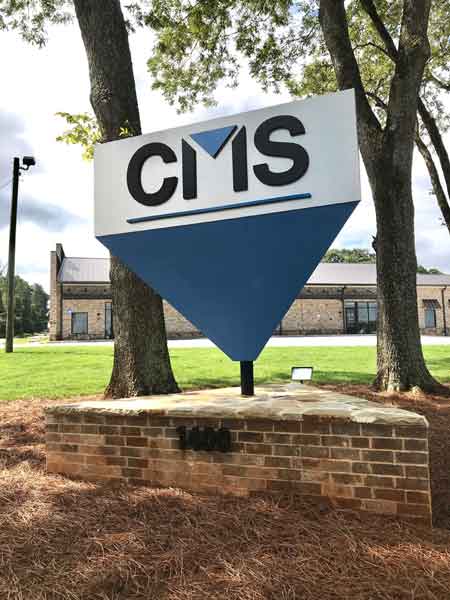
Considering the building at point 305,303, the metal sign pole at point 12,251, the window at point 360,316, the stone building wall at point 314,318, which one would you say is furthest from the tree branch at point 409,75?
the window at point 360,316

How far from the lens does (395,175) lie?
24.8 ft

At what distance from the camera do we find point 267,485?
9.80ft

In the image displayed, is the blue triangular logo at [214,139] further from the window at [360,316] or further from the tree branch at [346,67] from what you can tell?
the window at [360,316]

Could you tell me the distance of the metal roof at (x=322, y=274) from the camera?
32.8 m

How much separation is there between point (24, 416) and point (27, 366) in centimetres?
674

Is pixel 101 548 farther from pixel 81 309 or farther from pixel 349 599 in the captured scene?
pixel 81 309

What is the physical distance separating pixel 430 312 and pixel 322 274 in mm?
10246

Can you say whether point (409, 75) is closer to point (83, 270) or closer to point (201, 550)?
point (201, 550)

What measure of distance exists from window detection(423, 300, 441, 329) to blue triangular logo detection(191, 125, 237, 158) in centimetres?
3870

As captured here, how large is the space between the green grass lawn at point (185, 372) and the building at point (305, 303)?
1705cm

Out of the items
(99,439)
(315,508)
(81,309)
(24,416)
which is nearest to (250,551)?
(315,508)

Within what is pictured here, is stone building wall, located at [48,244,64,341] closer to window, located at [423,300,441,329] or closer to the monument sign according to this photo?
the monument sign

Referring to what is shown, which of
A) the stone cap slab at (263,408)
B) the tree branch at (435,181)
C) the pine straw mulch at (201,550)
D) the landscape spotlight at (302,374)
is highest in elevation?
the tree branch at (435,181)

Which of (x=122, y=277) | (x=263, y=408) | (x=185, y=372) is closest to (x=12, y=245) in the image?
(x=185, y=372)
